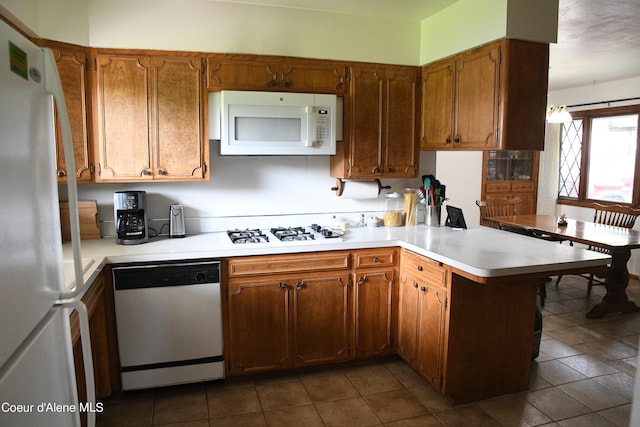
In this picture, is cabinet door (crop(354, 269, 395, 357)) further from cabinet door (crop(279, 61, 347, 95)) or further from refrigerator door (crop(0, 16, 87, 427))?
refrigerator door (crop(0, 16, 87, 427))

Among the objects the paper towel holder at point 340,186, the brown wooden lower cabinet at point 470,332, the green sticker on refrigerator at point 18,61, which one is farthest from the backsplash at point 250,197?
the green sticker on refrigerator at point 18,61

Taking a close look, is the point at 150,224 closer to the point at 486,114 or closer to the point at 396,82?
the point at 396,82

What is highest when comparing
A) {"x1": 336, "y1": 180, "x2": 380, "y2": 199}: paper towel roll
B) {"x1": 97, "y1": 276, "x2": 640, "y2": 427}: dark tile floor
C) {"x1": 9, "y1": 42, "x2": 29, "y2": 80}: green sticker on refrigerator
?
A: {"x1": 9, "y1": 42, "x2": 29, "y2": 80}: green sticker on refrigerator

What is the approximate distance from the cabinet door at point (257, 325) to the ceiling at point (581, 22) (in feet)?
6.04

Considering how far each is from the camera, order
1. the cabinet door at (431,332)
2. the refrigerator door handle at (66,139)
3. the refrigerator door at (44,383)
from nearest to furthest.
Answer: the refrigerator door at (44,383)
the refrigerator door handle at (66,139)
the cabinet door at (431,332)

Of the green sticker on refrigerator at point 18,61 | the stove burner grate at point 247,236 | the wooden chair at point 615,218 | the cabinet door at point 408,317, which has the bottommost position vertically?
the cabinet door at point 408,317

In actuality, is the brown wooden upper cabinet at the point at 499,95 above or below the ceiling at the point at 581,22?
below

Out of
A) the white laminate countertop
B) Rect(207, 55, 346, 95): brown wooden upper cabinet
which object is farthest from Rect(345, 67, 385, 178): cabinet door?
the white laminate countertop

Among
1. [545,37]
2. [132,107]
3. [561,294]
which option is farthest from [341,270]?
[561,294]

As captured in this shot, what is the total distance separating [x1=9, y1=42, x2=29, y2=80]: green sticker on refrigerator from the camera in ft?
3.04

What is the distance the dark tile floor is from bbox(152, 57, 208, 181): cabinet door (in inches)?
54.4

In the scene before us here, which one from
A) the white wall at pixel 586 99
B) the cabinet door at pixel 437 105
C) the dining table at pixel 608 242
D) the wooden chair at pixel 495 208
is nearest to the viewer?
the cabinet door at pixel 437 105

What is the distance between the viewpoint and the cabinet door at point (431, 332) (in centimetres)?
266

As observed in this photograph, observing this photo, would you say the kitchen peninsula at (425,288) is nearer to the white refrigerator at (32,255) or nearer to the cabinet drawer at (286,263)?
the cabinet drawer at (286,263)
